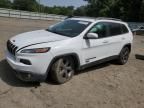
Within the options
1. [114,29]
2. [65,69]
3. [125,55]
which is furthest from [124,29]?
[65,69]

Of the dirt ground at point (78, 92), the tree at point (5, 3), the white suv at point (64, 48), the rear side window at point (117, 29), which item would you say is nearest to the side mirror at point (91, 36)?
the white suv at point (64, 48)

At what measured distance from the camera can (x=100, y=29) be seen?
7531 mm

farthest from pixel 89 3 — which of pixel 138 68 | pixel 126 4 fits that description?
pixel 138 68

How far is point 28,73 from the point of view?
18.6 ft

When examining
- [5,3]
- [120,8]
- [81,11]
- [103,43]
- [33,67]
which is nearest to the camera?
[33,67]

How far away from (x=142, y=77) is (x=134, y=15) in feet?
128

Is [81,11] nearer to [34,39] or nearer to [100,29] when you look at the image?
[100,29]

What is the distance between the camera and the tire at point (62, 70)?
19.9ft

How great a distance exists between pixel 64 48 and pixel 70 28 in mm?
1260

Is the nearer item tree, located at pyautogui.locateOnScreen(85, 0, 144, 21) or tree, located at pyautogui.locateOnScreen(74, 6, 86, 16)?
tree, located at pyautogui.locateOnScreen(85, 0, 144, 21)

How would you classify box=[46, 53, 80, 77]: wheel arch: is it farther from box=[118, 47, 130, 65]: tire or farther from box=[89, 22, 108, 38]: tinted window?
box=[118, 47, 130, 65]: tire

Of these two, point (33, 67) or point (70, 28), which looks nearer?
point (33, 67)

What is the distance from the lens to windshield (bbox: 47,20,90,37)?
22.5 feet

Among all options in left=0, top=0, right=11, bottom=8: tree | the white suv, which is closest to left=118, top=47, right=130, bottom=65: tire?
the white suv
